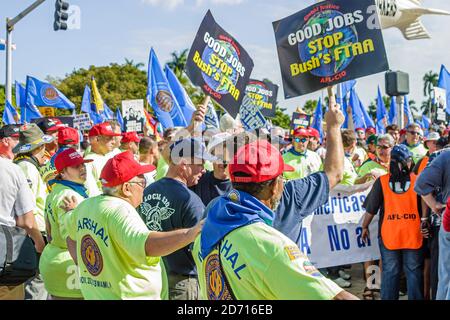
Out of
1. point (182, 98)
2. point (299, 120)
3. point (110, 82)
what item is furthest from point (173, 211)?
point (110, 82)

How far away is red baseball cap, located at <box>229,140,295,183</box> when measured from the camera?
2.67 meters

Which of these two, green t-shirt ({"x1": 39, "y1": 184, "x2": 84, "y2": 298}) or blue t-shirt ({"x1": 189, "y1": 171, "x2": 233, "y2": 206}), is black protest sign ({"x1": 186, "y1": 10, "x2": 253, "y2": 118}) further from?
green t-shirt ({"x1": 39, "y1": 184, "x2": 84, "y2": 298})

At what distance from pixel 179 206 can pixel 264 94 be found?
30.1ft

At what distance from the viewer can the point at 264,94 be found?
1335cm

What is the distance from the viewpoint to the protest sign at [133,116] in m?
15.9

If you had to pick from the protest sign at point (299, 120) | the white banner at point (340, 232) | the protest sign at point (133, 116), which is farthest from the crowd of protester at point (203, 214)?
the protest sign at point (133, 116)

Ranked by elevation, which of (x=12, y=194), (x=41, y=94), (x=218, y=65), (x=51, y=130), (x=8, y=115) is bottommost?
(x=12, y=194)

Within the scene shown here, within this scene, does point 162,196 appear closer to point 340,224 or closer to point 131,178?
point 131,178

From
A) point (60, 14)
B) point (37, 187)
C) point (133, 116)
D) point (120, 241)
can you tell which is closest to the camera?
point (120, 241)

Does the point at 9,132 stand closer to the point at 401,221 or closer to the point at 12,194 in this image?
the point at 12,194

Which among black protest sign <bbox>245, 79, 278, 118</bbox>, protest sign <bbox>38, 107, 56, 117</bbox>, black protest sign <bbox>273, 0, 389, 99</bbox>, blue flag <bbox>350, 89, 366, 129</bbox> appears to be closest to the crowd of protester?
black protest sign <bbox>273, 0, 389, 99</bbox>

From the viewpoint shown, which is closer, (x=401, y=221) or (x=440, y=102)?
(x=401, y=221)

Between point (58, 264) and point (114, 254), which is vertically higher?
point (114, 254)

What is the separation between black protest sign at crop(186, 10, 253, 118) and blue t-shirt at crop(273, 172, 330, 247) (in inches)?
116
